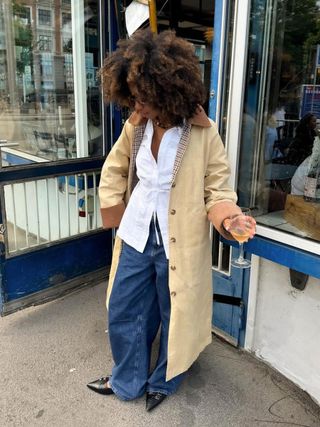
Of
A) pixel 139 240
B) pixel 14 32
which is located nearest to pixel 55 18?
pixel 14 32

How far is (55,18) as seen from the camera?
9.29 feet

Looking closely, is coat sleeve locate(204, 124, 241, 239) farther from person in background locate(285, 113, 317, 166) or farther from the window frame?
person in background locate(285, 113, 317, 166)

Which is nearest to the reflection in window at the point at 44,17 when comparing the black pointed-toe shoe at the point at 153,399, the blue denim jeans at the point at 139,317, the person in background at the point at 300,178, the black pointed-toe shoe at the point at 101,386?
the blue denim jeans at the point at 139,317

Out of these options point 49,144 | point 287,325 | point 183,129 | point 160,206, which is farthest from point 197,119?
point 49,144

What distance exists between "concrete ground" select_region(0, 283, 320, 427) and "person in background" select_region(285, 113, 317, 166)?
118cm

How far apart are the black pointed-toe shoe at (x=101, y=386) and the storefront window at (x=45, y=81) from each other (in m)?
1.39

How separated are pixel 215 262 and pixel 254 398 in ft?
2.63

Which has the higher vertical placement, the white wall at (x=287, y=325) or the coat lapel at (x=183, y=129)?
the coat lapel at (x=183, y=129)

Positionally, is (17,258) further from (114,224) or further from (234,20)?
(234,20)

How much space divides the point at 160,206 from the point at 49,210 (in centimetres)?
143

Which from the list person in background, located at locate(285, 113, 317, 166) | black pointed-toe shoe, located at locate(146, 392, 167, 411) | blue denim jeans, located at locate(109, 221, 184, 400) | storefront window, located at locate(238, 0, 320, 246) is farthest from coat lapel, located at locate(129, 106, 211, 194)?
black pointed-toe shoe, located at locate(146, 392, 167, 411)

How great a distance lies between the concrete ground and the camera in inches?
79.0

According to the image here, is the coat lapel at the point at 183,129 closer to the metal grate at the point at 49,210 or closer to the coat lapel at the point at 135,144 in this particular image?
the coat lapel at the point at 135,144

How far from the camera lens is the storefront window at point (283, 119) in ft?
6.73
